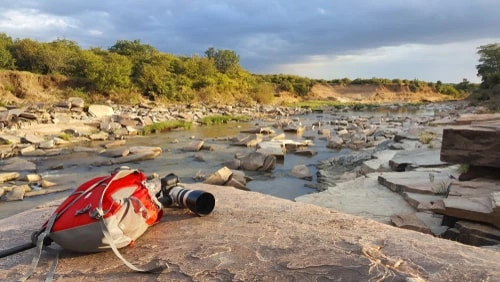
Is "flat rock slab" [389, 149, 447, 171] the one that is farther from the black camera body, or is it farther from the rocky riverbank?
the black camera body

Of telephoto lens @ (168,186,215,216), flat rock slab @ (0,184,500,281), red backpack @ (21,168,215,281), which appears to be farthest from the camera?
telephoto lens @ (168,186,215,216)

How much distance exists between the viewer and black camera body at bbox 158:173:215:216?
11.6 ft

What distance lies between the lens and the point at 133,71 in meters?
32.4

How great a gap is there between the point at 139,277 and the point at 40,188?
23.5ft

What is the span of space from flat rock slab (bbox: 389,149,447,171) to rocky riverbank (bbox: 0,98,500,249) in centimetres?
2

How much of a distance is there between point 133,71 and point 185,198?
1205 inches

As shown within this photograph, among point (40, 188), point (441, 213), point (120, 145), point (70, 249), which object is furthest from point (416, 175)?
point (120, 145)

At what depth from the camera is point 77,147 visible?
1374 centimetres

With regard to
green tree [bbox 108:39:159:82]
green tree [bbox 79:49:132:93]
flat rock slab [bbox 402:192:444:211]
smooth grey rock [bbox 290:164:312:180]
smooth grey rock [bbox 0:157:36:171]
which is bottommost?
smooth grey rock [bbox 0:157:36:171]

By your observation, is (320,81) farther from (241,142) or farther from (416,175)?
(416,175)

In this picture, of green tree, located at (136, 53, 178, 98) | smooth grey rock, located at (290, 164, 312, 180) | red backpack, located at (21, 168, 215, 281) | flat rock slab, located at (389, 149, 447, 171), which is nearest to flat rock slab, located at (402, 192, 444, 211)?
flat rock slab, located at (389, 149, 447, 171)

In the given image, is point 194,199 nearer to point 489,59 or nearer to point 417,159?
point 417,159

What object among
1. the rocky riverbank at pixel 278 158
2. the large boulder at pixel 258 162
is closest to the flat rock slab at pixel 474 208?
the rocky riverbank at pixel 278 158

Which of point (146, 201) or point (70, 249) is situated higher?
point (146, 201)
